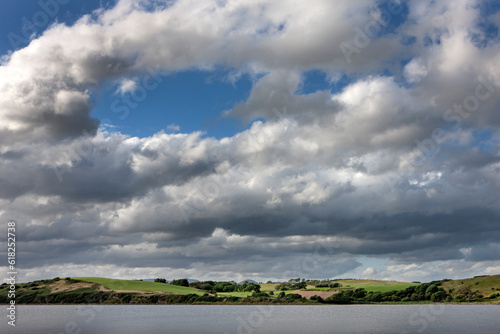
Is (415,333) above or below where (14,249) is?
below

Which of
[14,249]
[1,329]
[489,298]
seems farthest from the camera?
[489,298]

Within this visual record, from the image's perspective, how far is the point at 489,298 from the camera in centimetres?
19950

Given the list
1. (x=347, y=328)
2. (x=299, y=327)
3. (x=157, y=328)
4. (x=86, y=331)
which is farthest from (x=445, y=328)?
(x=86, y=331)

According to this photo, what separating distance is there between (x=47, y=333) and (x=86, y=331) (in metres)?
7.23

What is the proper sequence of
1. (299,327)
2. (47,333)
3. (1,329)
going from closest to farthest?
(47,333) < (1,329) < (299,327)

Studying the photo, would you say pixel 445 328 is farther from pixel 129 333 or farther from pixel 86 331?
pixel 86 331

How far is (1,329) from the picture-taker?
86125 mm

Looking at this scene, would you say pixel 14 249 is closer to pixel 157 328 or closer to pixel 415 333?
pixel 157 328

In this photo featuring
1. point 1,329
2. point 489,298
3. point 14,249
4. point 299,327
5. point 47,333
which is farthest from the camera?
point 489,298

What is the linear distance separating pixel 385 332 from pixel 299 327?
18777 mm

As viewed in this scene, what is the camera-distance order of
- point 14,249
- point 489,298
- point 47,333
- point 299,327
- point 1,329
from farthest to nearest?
1. point 489,298
2. point 299,327
3. point 1,329
4. point 47,333
5. point 14,249

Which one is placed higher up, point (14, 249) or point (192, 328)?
point (14, 249)

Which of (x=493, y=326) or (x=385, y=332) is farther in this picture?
(x=493, y=326)

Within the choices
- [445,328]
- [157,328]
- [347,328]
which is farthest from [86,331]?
[445,328]
